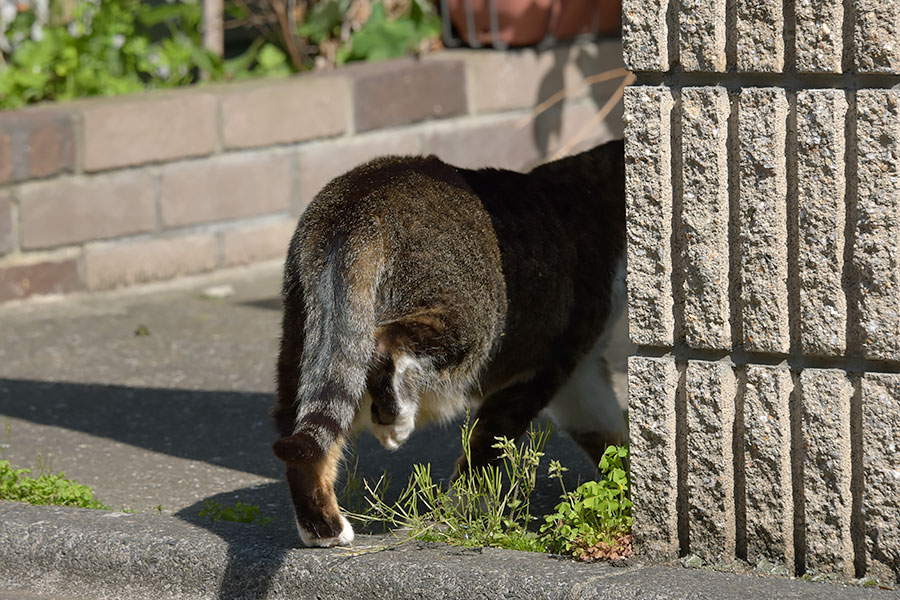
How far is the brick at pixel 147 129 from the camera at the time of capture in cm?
643

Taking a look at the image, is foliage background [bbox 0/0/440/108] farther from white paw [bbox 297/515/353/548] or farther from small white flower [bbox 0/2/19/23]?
white paw [bbox 297/515/353/548]

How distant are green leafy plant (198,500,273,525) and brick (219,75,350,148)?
3.35 metres

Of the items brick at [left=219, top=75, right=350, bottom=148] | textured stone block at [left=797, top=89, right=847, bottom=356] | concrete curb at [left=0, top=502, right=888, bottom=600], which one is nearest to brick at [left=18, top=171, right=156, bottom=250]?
brick at [left=219, top=75, right=350, bottom=148]

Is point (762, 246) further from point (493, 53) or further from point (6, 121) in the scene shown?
point (493, 53)

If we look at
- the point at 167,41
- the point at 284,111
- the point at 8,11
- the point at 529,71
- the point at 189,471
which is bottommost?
the point at 189,471

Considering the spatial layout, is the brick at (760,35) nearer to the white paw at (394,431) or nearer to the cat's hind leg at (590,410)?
the white paw at (394,431)

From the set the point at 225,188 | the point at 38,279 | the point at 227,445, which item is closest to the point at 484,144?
the point at 225,188

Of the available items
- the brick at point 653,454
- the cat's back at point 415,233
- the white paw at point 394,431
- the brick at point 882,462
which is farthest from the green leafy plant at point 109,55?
the brick at point 882,462

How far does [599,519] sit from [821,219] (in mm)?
935

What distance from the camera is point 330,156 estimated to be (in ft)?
23.3

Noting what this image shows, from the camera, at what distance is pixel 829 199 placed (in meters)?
2.81

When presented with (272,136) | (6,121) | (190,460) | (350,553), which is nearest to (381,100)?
(272,136)

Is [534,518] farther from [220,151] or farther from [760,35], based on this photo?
[220,151]

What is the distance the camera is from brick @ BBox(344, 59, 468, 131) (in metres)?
7.17
